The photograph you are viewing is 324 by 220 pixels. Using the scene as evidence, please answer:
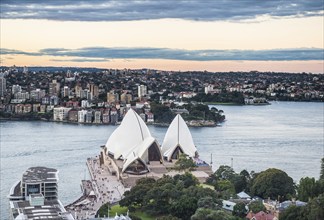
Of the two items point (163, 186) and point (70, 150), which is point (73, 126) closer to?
point (70, 150)

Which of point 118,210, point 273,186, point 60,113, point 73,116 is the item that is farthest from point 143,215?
point 60,113

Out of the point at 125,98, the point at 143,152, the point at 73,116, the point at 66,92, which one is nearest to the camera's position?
the point at 143,152

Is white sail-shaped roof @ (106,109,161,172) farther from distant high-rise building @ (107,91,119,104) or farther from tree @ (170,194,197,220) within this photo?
distant high-rise building @ (107,91,119,104)

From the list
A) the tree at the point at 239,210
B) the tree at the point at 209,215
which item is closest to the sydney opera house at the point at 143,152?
the tree at the point at 239,210

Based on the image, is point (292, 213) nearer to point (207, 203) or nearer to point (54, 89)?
point (207, 203)

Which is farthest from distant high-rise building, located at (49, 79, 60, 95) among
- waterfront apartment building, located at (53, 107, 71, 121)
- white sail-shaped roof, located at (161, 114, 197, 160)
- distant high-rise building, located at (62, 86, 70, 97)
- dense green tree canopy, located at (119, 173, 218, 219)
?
dense green tree canopy, located at (119, 173, 218, 219)

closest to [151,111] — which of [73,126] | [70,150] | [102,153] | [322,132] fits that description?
[73,126]
